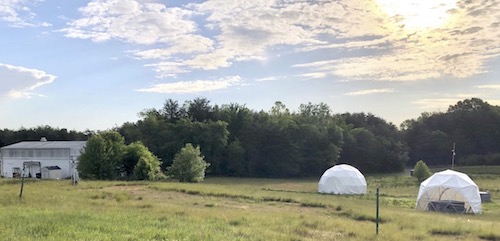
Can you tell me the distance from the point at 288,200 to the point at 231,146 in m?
44.2

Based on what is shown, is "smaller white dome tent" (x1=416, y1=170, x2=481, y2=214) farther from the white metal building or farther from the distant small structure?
the distant small structure

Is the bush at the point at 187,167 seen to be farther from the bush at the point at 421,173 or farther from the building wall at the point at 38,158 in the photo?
the bush at the point at 421,173

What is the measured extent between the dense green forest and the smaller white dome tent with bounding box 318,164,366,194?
26582mm

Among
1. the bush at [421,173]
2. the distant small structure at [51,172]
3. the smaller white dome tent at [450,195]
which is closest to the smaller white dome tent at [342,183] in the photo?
the smaller white dome tent at [450,195]

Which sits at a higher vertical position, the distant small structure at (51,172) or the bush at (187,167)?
the bush at (187,167)

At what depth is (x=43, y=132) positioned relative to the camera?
284 ft

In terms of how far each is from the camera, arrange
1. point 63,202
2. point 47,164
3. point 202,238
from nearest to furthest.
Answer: point 202,238 → point 63,202 → point 47,164

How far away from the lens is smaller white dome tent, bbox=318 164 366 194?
129 feet

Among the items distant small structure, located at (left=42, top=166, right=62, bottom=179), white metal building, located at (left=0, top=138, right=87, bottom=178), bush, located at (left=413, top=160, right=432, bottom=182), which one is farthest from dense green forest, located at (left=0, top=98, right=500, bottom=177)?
bush, located at (left=413, top=160, right=432, bottom=182)

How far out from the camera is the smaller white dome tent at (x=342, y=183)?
39.4 m

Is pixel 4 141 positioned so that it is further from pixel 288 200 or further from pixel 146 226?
pixel 146 226

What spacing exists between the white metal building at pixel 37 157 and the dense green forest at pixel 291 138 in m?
6.47

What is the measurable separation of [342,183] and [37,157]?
4465 centimetres

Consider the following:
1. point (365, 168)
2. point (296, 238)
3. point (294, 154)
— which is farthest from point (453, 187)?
point (365, 168)
